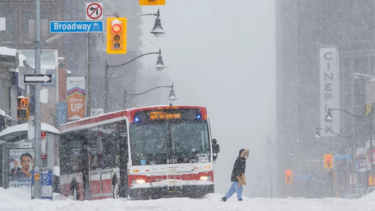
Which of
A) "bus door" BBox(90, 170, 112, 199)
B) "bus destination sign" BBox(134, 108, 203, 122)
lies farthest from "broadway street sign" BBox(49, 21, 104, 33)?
"bus door" BBox(90, 170, 112, 199)

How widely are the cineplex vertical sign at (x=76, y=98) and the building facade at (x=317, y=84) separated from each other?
185 feet

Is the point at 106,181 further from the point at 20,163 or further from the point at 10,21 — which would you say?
the point at 10,21

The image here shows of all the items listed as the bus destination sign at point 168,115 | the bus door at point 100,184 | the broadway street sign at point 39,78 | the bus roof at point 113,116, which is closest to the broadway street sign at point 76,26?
the broadway street sign at point 39,78

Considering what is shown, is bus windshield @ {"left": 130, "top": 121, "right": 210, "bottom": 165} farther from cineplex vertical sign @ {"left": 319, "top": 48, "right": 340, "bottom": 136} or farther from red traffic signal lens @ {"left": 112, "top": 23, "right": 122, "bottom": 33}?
cineplex vertical sign @ {"left": 319, "top": 48, "right": 340, "bottom": 136}

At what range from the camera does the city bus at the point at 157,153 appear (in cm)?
2111

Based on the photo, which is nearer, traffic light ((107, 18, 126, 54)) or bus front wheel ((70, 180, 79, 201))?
traffic light ((107, 18, 126, 54))

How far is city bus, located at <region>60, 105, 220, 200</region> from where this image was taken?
21.1 meters

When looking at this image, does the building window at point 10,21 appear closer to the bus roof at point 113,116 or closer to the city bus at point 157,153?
the bus roof at point 113,116

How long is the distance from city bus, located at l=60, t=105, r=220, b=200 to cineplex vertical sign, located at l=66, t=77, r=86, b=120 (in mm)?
9735

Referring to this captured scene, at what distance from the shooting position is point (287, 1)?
523 ft

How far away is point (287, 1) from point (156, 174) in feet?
468

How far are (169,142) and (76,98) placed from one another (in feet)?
40.6

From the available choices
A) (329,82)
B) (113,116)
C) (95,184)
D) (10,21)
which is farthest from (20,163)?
(329,82)

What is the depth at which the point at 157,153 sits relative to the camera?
2141cm
